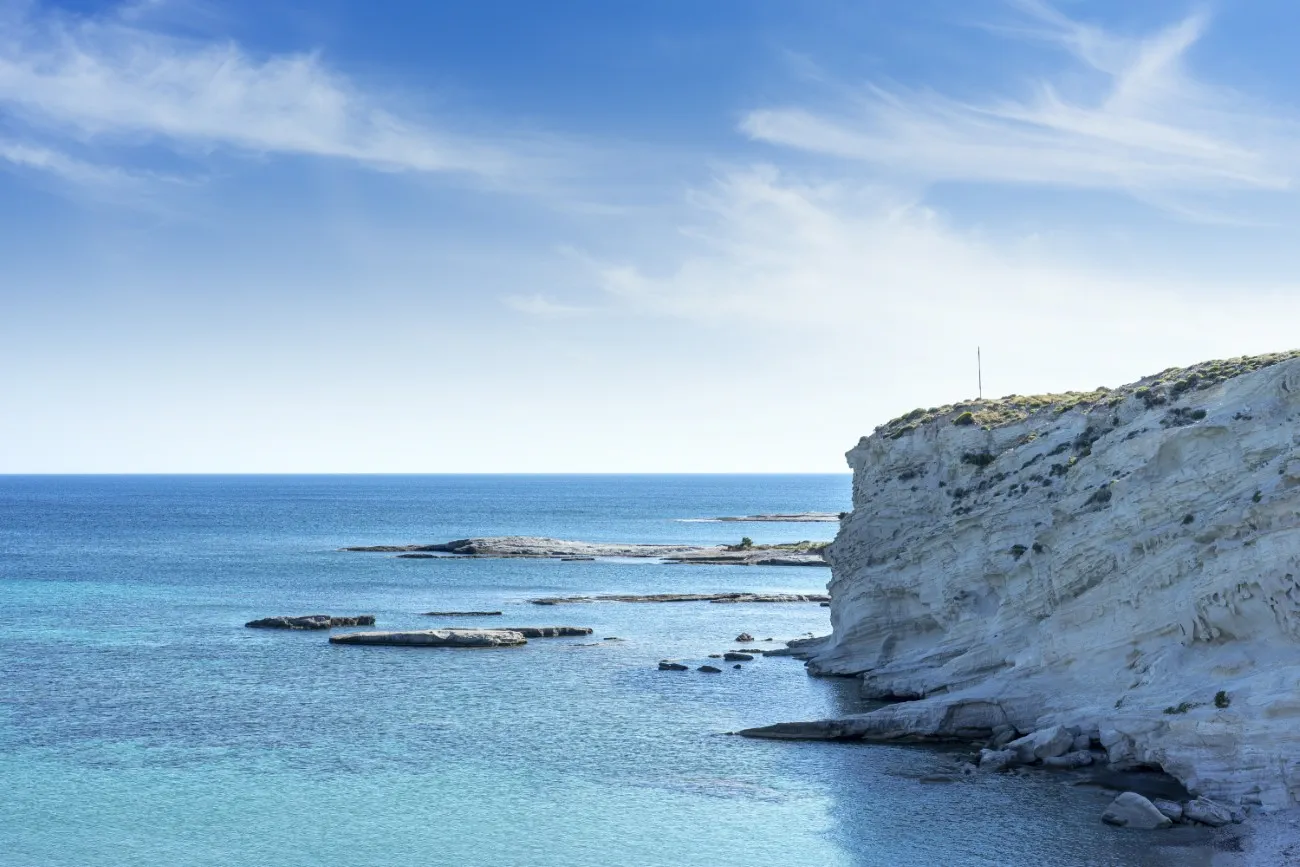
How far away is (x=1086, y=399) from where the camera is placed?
5406cm

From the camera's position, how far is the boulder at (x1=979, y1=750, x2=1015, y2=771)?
37219 mm

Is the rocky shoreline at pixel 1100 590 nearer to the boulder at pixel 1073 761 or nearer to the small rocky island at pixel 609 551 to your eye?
the boulder at pixel 1073 761

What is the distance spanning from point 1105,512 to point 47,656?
2075 inches

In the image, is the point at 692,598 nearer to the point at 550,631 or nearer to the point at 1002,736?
the point at 550,631

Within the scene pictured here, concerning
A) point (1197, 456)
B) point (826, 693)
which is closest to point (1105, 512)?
point (1197, 456)

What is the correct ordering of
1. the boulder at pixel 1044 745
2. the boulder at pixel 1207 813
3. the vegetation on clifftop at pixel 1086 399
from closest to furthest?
the boulder at pixel 1207 813, the boulder at pixel 1044 745, the vegetation on clifftop at pixel 1086 399

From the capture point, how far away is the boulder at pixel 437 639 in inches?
2591

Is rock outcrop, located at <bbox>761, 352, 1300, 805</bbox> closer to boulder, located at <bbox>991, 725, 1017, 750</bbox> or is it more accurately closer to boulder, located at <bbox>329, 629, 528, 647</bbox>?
boulder, located at <bbox>991, 725, 1017, 750</bbox>

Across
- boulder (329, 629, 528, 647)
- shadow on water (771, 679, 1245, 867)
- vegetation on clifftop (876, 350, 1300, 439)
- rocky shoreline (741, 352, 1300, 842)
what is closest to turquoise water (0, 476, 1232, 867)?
shadow on water (771, 679, 1245, 867)

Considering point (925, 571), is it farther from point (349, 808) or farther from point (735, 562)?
point (735, 562)

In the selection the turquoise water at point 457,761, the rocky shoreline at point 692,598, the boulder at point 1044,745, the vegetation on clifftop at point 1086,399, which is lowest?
the rocky shoreline at point 692,598

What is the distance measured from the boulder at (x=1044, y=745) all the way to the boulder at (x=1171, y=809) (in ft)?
17.0

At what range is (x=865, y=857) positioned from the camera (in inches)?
1187

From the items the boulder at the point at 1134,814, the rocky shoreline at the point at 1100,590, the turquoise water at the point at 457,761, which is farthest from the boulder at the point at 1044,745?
the boulder at the point at 1134,814
